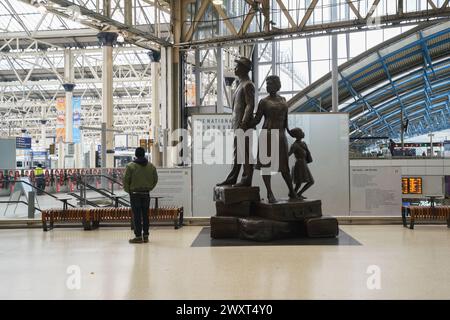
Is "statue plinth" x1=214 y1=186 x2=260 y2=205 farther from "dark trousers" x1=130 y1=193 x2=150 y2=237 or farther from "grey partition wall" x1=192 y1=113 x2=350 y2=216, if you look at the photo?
"grey partition wall" x1=192 y1=113 x2=350 y2=216

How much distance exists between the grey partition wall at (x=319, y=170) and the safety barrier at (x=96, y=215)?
89cm

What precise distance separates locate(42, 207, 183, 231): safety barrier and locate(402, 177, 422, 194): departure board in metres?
6.66

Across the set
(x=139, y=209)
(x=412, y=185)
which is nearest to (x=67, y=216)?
(x=139, y=209)

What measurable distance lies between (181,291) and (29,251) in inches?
151

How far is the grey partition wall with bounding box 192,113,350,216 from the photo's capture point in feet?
35.7

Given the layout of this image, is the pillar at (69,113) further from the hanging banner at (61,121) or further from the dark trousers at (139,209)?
the dark trousers at (139,209)

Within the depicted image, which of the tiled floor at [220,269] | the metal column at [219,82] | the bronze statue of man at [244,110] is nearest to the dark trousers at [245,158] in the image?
the bronze statue of man at [244,110]

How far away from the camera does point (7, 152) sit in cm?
1248

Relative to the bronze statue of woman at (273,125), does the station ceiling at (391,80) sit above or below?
above

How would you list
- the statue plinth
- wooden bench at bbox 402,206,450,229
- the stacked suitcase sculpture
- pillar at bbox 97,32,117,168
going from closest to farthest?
1. the stacked suitcase sculpture
2. the statue plinth
3. wooden bench at bbox 402,206,450,229
4. pillar at bbox 97,32,117,168

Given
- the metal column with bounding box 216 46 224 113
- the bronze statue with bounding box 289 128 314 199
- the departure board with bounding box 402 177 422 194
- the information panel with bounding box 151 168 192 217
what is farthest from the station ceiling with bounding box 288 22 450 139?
the information panel with bounding box 151 168 192 217

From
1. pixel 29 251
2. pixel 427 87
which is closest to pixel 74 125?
pixel 29 251

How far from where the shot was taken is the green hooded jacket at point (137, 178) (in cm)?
823

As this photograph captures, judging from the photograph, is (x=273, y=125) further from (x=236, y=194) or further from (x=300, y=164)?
(x=236, y=194)
